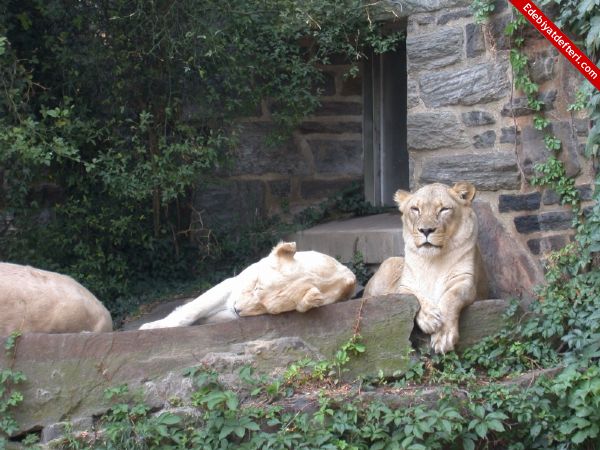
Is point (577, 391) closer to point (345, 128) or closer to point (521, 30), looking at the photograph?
point (521, 30)

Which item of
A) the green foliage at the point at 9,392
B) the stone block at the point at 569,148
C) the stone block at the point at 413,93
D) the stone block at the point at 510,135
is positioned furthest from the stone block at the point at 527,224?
the green foliage at the point at 9,392

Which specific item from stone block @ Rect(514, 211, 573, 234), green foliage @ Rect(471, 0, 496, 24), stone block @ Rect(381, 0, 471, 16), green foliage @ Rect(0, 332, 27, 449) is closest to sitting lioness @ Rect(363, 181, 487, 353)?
stone block @ Rect(514, 211, 573, 234)

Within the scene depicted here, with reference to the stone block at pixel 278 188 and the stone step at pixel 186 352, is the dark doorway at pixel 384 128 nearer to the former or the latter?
the stone block at pixel 278 188

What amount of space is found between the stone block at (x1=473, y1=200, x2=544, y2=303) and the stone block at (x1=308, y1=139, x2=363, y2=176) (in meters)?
2.37

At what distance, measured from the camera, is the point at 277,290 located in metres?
5.95

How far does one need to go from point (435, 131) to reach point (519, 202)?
0.83 meters

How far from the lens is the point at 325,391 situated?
5645mm

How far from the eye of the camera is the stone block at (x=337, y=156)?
938cm

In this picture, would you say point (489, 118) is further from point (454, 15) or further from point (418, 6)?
point (418, 6)

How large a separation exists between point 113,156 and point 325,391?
10.7 ft

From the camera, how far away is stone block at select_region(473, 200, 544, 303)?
22.7 ft

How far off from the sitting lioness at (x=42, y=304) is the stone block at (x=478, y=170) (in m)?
2.67

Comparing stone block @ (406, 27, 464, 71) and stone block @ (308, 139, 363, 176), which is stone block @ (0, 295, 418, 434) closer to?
stone block @ (406, 27, 464, 71)

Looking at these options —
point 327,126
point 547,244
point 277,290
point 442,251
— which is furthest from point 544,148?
point 327,126
